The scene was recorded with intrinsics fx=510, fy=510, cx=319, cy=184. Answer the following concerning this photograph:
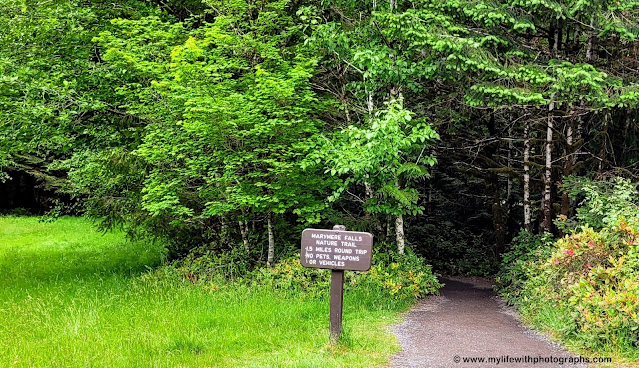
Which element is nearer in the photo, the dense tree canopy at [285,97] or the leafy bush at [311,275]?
the dense tree canopy at [285,97]

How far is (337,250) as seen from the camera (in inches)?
231

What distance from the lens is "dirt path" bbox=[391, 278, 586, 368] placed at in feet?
18.6

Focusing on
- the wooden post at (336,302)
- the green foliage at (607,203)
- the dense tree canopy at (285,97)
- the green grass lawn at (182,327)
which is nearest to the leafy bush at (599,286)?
the green foliage at (607,203)

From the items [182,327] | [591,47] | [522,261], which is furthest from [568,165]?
[182,327]

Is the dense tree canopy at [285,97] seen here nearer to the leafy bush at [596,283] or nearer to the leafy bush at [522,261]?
the leafy bush at [522,261]

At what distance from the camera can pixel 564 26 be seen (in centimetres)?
984

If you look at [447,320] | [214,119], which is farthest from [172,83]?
[447,320]

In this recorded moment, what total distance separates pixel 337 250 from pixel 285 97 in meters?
4.12

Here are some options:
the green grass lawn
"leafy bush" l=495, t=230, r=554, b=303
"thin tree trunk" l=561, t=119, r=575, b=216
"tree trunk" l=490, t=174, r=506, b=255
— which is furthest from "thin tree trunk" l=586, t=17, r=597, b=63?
"tree trunk" l=490, t=174, r=506, b=255

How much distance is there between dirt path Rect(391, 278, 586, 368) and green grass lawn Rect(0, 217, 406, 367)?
0.32 m

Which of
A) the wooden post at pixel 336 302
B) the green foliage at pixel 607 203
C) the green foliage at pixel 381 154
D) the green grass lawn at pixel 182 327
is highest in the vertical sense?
the green foliage at pixel 381 154

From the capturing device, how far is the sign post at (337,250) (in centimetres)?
581

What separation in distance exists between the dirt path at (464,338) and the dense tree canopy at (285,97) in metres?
2.06

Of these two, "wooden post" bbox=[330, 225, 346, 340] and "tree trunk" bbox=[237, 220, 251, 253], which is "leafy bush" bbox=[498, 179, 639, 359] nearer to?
"wooden post" bbox=[330, 225, 346, 340]
